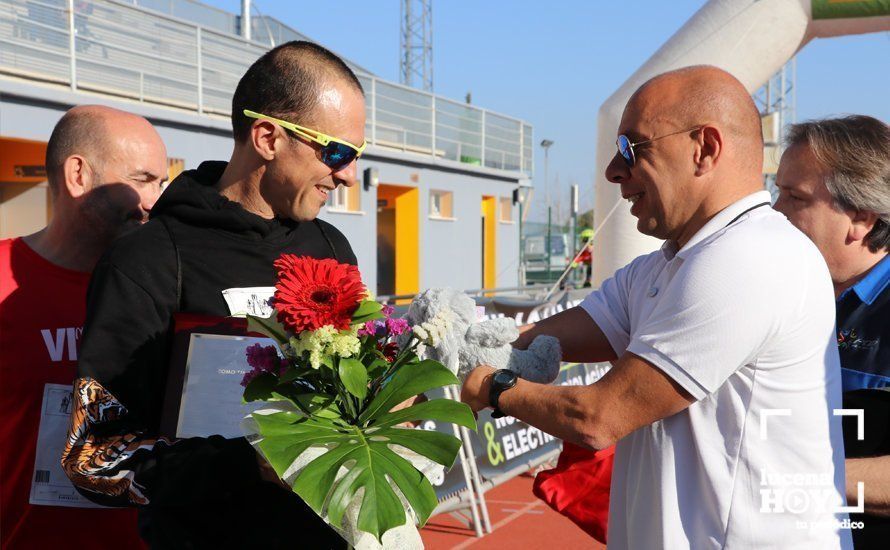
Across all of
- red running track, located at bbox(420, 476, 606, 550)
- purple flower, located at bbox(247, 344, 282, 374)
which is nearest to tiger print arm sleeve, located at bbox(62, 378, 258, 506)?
purple flower, located at bbox(247, 344, 282, 374)

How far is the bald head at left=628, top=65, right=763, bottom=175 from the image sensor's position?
219 centimetres

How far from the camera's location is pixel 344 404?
182cm

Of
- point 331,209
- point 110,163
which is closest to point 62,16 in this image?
point 331,209

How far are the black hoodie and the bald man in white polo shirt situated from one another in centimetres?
65

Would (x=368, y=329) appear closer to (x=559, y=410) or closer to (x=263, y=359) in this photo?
(x=263, y=359)

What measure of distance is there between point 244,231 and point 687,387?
4.16ft

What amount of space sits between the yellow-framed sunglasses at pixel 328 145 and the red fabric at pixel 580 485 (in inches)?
50.8

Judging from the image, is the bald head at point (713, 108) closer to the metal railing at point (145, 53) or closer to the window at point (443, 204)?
the metal railing at point (145, 53)

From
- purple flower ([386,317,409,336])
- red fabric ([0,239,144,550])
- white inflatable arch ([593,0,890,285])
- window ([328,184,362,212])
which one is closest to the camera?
purple flower ([386,317,409,336])

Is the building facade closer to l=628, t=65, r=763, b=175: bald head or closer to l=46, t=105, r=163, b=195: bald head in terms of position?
l=46, t=105, r=163, b=195: bald head

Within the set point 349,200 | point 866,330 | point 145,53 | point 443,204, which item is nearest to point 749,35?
point 866,330

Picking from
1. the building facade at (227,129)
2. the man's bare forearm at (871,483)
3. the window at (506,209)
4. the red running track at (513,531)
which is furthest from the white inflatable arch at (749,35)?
the window at (506,209)

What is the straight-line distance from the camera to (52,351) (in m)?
2.61

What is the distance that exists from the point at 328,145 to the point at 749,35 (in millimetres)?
7444
